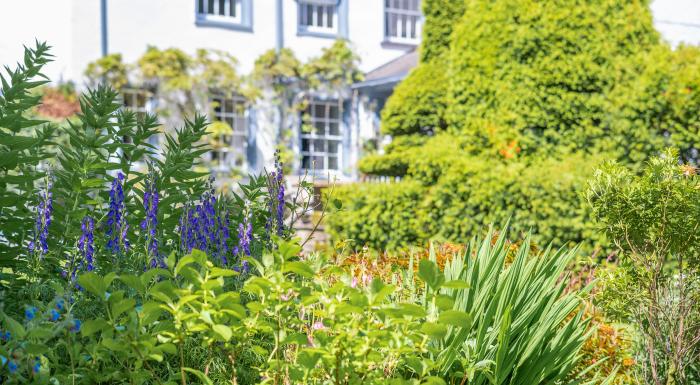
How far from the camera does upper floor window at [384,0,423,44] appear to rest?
1678 cm

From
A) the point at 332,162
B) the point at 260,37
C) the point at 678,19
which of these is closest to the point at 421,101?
the point at 260,37

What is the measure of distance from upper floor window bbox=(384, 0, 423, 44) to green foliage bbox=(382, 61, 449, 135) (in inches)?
272

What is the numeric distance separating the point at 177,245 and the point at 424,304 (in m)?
1.17

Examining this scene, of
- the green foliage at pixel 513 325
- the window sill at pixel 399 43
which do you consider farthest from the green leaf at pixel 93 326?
the window sill at pixel 399 43

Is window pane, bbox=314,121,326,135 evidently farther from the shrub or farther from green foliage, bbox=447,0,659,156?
green foliage, bbox=447,0,659,156

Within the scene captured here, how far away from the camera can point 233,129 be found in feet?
50.9

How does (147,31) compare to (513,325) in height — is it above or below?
above

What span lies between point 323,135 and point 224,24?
3360 millimetres

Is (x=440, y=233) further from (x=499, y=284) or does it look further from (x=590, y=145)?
(x=499, y=284)

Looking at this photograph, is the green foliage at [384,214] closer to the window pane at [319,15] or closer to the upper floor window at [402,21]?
the window pane at [319,15]

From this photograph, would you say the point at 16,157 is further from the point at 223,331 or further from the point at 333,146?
the point at 333,146

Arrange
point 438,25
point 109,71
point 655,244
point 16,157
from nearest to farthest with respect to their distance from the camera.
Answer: point 16,157 → point 655,244 → point 438,25 → point 109,71

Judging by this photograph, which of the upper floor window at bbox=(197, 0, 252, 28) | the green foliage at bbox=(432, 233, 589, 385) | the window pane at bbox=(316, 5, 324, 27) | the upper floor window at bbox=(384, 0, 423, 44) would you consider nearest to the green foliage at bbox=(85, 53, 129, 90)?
the upper floor window at bbox=(197, 0, 252, 28)

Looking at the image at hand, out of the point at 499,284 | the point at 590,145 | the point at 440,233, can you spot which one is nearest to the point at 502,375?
the point at 499,284
